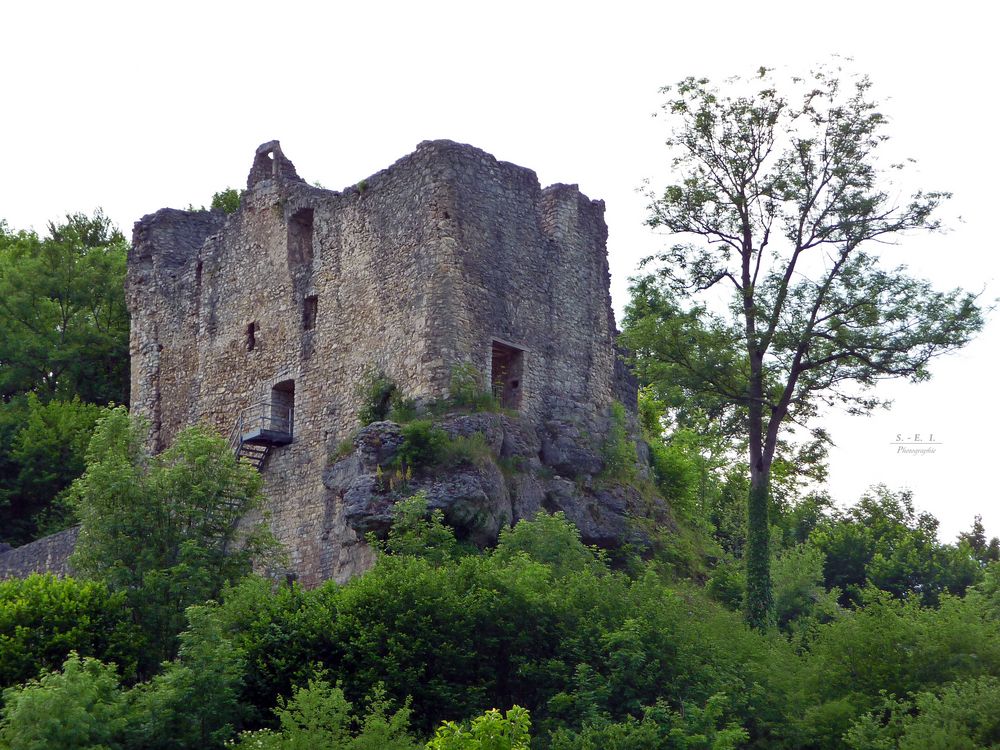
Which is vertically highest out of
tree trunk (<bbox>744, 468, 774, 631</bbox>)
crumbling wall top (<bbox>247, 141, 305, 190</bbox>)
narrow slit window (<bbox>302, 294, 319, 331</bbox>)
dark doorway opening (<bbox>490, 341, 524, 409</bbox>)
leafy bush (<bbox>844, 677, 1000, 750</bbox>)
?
crumbling wall top (<bbox>247, 141, 305, 190</bbox>)

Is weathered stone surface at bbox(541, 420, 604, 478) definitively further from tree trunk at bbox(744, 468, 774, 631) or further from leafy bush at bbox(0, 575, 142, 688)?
leafy bush at bbox(0, 575, 142, 688)

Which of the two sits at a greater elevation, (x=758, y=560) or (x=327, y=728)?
(x=758, y=560)

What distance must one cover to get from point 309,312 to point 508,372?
4.36 metres

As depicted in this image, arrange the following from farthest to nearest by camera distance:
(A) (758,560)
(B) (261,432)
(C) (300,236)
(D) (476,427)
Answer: (C) (300,236) < (B) (261,432) < (D) (476,427) < (A) (758,560)

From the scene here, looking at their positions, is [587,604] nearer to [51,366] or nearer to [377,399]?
[377,399]

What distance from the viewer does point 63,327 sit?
43125 millimetres

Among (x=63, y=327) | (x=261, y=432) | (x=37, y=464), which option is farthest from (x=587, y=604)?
(x=63, y=327)

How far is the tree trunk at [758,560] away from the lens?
93.2 ft

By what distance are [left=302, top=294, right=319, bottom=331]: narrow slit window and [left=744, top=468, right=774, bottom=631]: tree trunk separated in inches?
366

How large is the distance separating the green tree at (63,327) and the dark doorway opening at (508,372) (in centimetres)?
1490

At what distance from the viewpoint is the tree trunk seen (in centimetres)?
2841

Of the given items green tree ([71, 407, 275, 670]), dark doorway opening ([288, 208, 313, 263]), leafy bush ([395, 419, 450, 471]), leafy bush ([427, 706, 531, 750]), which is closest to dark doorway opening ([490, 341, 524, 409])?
leafy bush ([395, 419, 450, 471])

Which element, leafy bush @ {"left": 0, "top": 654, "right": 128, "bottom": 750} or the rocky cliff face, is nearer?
leafy bush @ {"left": 0, "top": 654, "right": 128, "bottom": 750}

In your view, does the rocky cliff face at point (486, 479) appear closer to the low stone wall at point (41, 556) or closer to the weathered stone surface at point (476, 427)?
the weathered stone surface at point (476, 427)
